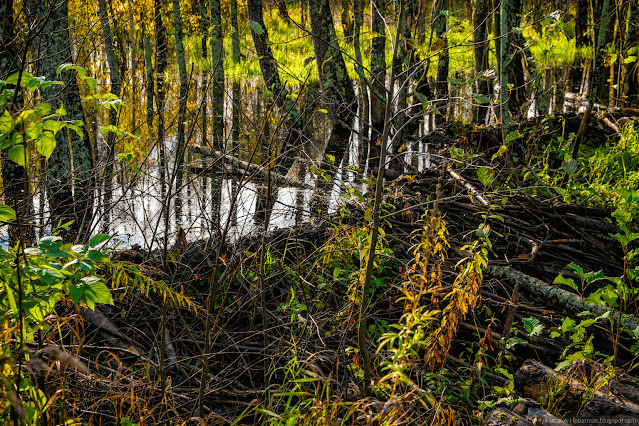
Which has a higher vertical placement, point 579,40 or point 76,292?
→ point 579,40

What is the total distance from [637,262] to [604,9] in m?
3.08

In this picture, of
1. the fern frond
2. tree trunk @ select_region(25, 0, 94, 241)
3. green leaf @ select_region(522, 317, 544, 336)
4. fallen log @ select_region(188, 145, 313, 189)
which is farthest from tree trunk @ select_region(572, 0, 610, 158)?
tree trunk @ select_region(25, 0, 94, 241)

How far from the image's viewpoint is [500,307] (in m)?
3.10

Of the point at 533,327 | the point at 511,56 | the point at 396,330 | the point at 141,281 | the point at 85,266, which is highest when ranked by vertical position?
the point at 511,56

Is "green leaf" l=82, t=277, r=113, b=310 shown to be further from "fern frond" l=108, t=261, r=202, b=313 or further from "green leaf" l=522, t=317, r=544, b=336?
"green leaf" l=522, t=317, r=544, b=336

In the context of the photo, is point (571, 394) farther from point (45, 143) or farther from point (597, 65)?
point (597, 65)

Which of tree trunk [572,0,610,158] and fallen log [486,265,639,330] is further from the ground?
tree trunk [572,0,610,158]

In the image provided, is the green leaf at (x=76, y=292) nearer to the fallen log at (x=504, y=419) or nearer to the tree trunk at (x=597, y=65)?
the fallen log at (x=504, y=419)

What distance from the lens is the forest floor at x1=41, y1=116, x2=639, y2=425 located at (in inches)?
86.3

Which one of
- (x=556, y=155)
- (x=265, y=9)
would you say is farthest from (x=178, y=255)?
(x=265, y=9)

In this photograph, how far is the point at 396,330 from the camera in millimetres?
3123

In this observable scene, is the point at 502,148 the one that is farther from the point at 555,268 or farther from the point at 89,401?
the point at 89,401

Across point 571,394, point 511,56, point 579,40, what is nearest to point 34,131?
point 571,394

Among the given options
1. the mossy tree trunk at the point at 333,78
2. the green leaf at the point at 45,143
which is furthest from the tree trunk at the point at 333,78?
the green leaf at the point at 45,143
